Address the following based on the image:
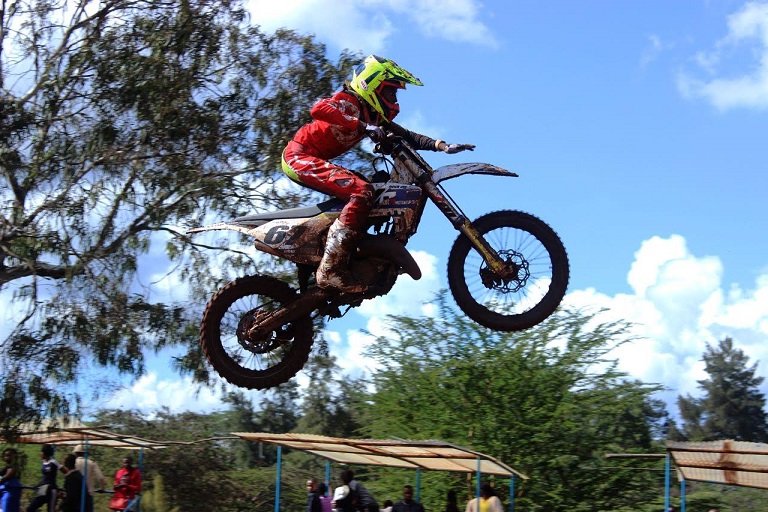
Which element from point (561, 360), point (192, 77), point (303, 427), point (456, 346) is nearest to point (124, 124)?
point (192, 77)

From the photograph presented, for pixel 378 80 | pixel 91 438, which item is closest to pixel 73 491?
pixel 91 438

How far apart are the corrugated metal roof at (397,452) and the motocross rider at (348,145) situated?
432cm

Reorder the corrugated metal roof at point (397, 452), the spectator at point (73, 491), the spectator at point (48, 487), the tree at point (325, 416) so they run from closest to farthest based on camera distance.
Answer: the corrugated metal roof at point (397, 452) → the spectator at point (73, 491) → the spectator at point (48, 487) → the tree at point (325, 416)

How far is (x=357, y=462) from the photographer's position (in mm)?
16203

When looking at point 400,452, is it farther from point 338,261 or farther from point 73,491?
point 338,261

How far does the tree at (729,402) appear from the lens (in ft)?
177

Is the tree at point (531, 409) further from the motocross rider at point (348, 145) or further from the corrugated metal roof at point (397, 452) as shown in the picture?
the motocross rider at point (348, 145)

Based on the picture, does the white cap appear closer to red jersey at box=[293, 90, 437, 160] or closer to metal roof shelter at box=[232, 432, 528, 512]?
metal roof shelter at box=[232, 432, 528, 512]

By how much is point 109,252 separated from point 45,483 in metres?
7.60

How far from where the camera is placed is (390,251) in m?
7.98

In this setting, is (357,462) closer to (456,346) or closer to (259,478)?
(456,346)

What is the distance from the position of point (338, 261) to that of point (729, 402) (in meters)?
50.9

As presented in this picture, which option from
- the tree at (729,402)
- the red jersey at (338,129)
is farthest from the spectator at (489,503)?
the tree at (729,402)

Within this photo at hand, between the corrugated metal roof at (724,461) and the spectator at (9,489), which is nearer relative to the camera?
the corrugated metal roof at (724,461)
